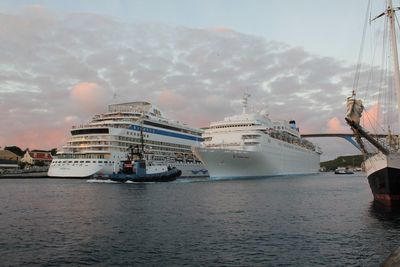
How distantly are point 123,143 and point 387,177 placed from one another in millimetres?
85201

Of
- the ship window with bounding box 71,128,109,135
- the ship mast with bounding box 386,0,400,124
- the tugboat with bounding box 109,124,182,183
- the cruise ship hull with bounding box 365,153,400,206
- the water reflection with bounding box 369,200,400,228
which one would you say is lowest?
the water reflection with bounding box 369,200,400,228

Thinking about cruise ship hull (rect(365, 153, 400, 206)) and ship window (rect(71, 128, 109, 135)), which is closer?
cruise ship hull (rect(365, 153, 400, 206))

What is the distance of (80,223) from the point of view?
26.0 m

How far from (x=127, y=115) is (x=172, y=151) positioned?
60.7 ft

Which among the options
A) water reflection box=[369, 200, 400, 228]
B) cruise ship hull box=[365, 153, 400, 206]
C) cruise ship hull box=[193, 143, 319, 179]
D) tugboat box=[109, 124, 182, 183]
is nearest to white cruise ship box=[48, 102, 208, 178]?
tugboat box=[109, 124, 182, 183]

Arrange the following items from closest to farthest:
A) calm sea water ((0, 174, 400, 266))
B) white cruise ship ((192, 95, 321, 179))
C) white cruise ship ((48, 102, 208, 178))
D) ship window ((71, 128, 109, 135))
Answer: calm sea water ((0, 174, 400, 266)), white cruise ship ((192, 95, 321, 179)), white cruise ship ((48, 102, 208, 178)), ship window ((71, 128, 109, 135))

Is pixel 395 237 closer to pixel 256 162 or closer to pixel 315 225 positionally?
pixel 315 225

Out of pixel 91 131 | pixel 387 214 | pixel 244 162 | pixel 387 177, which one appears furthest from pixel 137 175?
pixel 387 177

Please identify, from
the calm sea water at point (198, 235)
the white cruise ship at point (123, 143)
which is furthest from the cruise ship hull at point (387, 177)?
the white cruise ship at point (123, 143)

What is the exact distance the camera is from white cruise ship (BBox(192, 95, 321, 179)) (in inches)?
2923

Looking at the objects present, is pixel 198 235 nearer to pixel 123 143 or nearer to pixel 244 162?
pixel 244 162

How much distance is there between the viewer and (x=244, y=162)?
7675 centimetres

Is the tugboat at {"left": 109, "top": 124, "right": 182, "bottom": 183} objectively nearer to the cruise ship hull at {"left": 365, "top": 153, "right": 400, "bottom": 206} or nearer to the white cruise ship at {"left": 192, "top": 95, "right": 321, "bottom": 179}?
the white cruise ship at {"left": 192, "top": 95, "right": 321, "bottom": 179}

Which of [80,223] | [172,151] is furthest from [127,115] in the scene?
[80,223]
